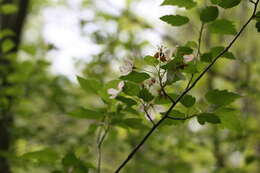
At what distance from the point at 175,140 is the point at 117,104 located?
1.35 meters

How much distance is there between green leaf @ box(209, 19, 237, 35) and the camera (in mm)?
729

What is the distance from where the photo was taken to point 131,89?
72 cm

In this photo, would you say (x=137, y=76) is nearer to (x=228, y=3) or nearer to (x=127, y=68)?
(x=127, y=68)

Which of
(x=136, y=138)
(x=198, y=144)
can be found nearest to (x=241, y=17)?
(x=198, y=144)

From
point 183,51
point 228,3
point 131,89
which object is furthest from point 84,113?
point 228,3

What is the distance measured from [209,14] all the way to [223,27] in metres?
0.05

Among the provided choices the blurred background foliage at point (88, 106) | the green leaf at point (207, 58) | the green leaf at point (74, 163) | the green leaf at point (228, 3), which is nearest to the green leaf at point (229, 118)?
the green leaf at point (207, 58)

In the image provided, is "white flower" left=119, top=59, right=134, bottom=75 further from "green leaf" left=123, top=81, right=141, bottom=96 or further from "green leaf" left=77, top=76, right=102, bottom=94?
"green leaf" left=77, top=76, right=102, bottom=94

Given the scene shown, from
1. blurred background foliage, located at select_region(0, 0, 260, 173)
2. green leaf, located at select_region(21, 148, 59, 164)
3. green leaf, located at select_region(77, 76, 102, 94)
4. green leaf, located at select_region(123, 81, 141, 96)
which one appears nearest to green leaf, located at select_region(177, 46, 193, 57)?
green leaf, located at select_region(123, 81, 141, 96)

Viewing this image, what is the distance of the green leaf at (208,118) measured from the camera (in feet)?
2.28

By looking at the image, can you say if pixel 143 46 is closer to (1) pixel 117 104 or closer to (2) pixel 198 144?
(2) pixel 198 144

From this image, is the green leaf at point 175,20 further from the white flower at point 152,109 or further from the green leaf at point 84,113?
the green leaf at point 84,113

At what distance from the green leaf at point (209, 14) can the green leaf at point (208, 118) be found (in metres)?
0.20

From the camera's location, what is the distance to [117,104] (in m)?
0.87
